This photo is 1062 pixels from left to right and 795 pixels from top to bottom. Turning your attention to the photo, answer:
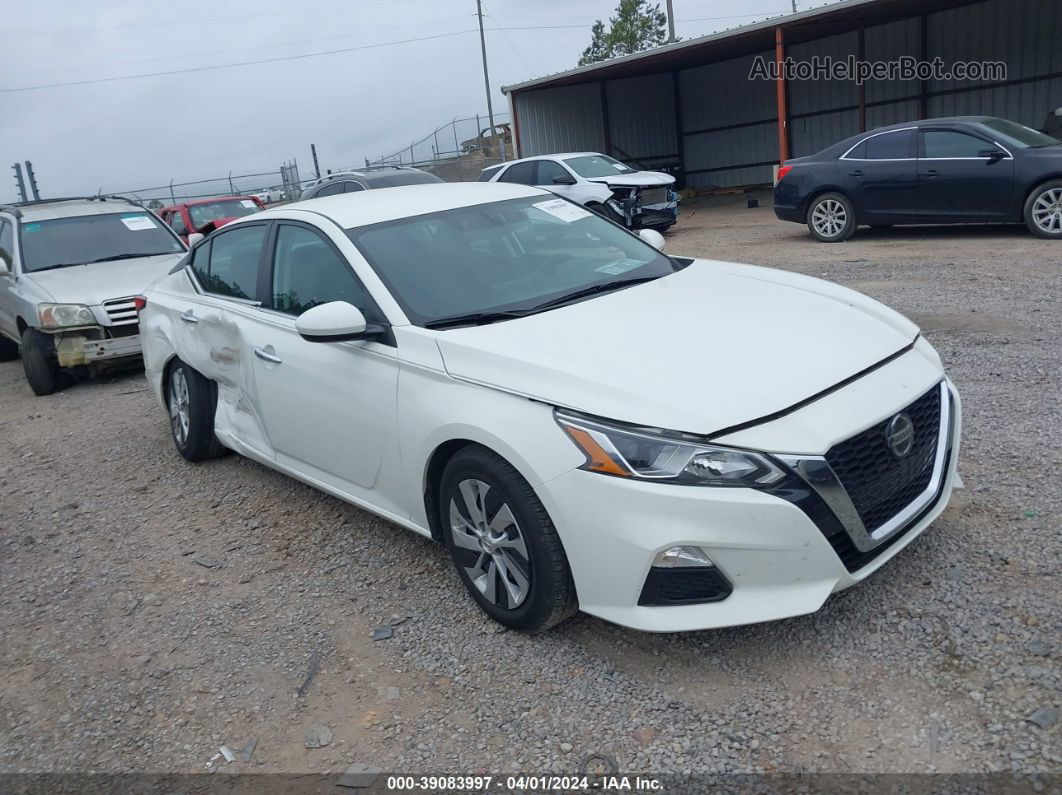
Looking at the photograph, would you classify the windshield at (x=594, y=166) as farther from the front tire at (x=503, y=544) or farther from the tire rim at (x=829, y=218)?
the front tire at (x=503, y=544)

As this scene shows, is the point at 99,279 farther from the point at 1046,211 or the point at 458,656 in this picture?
the point at 1046,211

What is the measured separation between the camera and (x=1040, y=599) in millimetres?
3184

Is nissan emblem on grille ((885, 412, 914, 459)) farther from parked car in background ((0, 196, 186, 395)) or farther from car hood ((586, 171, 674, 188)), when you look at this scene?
car hood ((586, 171, 674, 188))

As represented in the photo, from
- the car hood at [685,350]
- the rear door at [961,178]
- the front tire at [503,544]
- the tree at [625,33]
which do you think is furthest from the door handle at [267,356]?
the tree at [625,33]

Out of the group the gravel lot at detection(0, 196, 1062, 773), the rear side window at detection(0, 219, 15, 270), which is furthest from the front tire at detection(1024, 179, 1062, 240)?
the rear side window at detection(0, 219, 15, 270)

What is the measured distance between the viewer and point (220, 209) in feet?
57.9

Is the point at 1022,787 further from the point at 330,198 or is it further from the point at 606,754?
the point at 330,198

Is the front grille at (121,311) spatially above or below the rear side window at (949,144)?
below

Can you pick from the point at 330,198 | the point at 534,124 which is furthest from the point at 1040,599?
the point at 534,124

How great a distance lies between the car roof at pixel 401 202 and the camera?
171 inches

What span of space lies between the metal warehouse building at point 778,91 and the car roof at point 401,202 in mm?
14257

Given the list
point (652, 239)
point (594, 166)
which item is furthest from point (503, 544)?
point (594, 166)

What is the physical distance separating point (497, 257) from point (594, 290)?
50cm

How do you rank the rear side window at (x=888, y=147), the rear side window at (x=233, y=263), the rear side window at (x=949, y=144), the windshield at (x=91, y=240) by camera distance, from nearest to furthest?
1. the rear side window at (x=233, y=263)
2. the windshield at (x=91, y=240)
3. the rear side window at (x=949, y=144)
4. the rear side window at (x=888, y=147)
